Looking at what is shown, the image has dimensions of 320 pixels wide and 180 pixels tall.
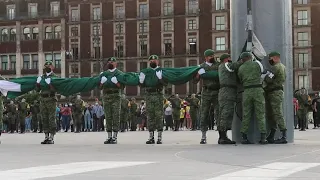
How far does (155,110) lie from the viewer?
52.1ft

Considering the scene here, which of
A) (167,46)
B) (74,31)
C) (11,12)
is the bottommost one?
(167,46)

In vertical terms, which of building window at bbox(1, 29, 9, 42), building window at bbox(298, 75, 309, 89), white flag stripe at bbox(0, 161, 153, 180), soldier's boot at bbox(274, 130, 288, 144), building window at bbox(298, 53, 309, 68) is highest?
building window at bbox(1, 29, 9, 42)

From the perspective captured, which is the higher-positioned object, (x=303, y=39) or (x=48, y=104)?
(x=303, y=39)

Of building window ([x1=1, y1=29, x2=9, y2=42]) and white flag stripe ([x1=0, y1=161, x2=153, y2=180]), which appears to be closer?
white flag stripe ([x1=0, y1=161, x2=153, y2=180])

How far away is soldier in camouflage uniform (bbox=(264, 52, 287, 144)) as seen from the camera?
1405 centimetres

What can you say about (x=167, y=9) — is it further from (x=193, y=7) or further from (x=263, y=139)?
(x=263, y=139)

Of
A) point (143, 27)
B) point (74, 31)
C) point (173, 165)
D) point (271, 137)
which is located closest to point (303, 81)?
point (143, 27)

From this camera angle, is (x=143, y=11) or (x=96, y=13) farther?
(x=96, y=13)

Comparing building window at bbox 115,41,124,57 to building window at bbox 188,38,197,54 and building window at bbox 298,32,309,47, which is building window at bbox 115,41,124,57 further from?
building window at bbox 298,32,309,47

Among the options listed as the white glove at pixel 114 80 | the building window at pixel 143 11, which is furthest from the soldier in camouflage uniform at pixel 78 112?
the building window at pixel 143 11

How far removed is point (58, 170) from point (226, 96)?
642 cm

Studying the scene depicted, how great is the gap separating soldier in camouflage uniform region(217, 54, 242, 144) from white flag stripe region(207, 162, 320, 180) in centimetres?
509

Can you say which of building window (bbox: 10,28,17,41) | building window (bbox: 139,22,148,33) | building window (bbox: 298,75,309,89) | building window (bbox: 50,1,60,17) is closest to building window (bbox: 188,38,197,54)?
building window (bbox: 139,22,148,33)

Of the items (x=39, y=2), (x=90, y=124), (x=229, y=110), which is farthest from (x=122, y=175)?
(x=39, y=2)
